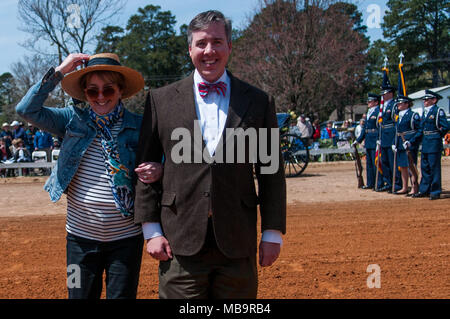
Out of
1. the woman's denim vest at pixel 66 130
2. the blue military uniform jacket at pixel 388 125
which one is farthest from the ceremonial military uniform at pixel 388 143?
the woman's denim vest at pixel 66 130

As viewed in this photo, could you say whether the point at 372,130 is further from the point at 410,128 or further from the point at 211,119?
the point at 211,119

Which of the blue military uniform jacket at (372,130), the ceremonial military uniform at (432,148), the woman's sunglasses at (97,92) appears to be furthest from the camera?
the blue military uniform jacket at (372,130)

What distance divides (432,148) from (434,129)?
39 centimetres

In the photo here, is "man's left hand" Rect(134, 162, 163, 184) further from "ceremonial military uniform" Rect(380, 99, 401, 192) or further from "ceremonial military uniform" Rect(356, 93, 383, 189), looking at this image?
"ceremonial military uniform" Rect(356, 93, 383, 189)

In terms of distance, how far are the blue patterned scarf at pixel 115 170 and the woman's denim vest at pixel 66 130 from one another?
0.03 m

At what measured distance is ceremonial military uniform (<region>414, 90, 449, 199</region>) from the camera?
30.1 feet

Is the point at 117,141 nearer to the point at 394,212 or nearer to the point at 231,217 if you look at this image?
the point at 231,217

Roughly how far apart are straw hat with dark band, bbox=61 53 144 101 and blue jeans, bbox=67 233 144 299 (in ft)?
2.98

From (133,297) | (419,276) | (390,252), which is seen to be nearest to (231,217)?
(133,297)

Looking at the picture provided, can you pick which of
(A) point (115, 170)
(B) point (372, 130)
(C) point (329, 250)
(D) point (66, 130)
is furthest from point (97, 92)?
(B) point (372, 130)

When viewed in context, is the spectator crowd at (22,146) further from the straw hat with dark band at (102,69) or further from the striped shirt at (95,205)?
the striped shirt at (95,205)

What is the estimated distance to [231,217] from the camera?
7.50ft

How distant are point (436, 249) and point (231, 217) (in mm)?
4125

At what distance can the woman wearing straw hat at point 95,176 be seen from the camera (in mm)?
2652
